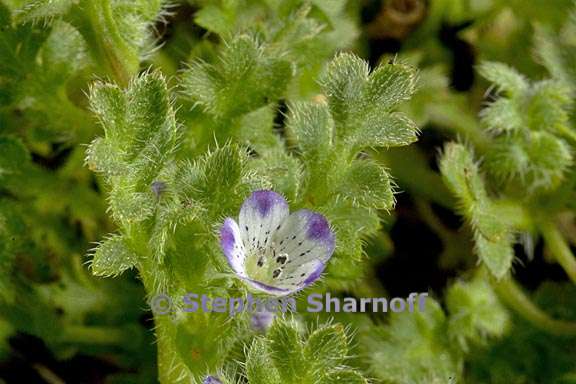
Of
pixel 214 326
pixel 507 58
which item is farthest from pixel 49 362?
pixel 507 58

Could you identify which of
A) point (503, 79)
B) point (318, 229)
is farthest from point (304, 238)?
point (503, 79)

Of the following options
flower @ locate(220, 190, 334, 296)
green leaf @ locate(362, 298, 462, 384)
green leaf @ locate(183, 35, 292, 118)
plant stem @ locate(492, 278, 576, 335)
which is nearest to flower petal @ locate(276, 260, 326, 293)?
flower @ locate(220, 190, 334, 296)

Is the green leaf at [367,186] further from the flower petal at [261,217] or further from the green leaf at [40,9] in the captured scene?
the green leaf at [40,9]

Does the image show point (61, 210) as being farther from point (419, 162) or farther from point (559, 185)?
point (559, 185)

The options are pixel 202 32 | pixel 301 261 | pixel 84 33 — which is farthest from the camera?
pixel 202 32

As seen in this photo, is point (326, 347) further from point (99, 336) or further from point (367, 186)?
point (99, 336)

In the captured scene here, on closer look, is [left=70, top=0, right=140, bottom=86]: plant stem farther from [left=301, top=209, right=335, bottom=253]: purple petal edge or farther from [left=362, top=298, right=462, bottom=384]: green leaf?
[left=362, top=298, right=462, bottom=384]: green leaf

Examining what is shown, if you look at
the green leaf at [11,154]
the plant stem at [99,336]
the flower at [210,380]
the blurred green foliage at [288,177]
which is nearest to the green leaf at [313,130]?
the blurred green foliage at [288,177]
